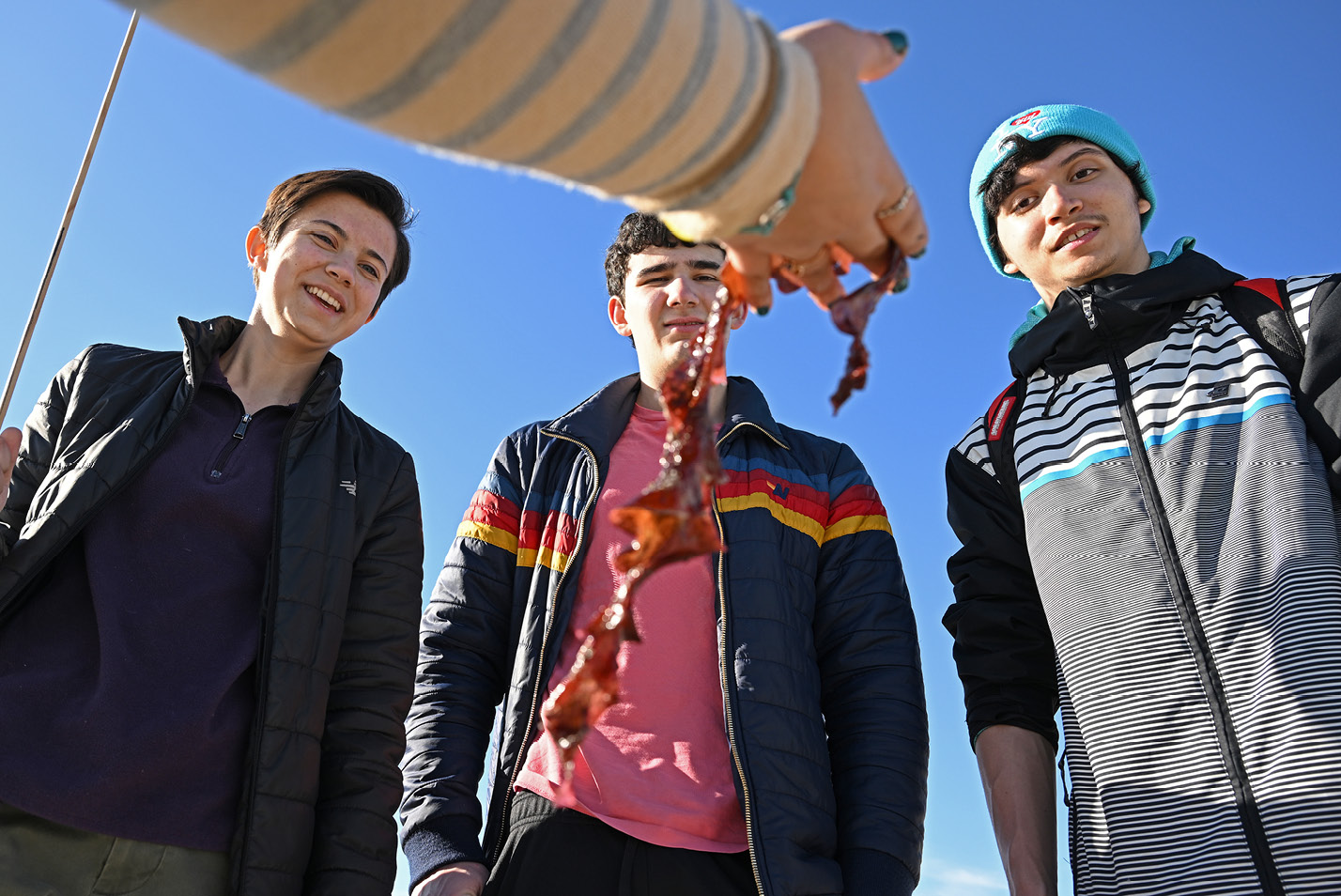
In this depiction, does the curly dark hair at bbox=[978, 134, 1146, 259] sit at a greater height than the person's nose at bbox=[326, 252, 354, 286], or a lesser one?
greater

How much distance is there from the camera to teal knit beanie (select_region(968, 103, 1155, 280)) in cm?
376

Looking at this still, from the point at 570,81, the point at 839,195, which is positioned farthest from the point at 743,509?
the point at 570,81

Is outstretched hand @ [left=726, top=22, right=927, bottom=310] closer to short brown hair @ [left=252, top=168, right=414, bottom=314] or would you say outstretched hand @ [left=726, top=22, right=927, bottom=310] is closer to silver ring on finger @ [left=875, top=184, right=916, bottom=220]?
silver ring on finger @ [left=875, top=184, right=916, bottom=220]

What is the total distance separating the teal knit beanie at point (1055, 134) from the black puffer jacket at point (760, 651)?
105 centimetres

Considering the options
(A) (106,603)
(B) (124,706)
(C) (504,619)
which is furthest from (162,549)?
(C) (504,619)

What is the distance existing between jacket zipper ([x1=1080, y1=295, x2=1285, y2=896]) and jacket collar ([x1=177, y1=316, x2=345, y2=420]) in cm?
242

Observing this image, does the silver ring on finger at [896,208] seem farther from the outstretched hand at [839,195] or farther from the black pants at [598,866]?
the black pants at [598,866]

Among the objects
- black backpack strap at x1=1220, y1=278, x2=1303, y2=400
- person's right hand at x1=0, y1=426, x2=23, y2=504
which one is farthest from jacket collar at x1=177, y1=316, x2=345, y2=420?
black backpack strap at x1=1220, y1=278, x2=1303, y2=400

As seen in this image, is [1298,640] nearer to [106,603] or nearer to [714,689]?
[714,689]

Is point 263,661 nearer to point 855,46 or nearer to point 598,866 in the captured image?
point 598,866

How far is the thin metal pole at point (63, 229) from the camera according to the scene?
2.78 meters

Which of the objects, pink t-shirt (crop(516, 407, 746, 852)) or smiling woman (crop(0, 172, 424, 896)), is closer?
smiling woman (crop(0, 172, 424, 896))

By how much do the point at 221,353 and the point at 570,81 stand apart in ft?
8.79

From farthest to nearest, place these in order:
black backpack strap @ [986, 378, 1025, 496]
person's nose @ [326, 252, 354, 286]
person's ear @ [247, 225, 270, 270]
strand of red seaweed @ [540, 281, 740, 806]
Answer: person's ear @ [247, 225, 270, 270]
person's nose @ [326, 252, 354, 286]
black backpack strap @ [986, 378, 1025, 496]
strand of red seaweed @ [540, 281, 740, 806]
